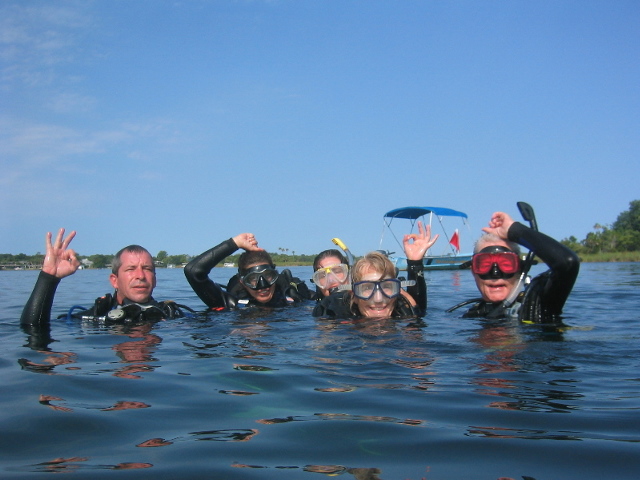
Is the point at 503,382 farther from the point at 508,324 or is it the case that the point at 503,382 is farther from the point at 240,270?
the point at 240,270

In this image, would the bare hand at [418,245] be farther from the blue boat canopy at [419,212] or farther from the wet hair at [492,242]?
the blue boat canopy at [419,212]

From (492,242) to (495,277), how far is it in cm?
31

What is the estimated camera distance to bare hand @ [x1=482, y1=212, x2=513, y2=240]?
14.5ft

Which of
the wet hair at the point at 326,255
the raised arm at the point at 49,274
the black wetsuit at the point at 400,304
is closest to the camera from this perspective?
the raised arm at the point at 49,274

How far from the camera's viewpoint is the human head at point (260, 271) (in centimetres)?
626

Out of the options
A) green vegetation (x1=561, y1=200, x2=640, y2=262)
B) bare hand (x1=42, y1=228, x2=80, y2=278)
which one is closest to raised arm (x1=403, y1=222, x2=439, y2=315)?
bare hand (x1=42, y1=228, x2=80, y2=278)

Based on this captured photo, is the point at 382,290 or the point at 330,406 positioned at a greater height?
the point at 382,290

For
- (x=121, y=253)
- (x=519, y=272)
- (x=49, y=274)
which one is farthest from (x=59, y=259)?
(x=519, y=272)

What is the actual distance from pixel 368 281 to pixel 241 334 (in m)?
1.15

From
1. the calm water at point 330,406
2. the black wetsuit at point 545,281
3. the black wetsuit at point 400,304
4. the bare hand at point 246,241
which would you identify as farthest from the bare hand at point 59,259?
the black wetsuit at point 545,281

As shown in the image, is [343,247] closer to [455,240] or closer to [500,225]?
[500,225]

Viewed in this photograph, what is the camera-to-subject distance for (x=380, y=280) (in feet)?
15.5

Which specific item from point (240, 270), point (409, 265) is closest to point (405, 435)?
point (409, 265)

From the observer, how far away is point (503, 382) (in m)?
2.75
